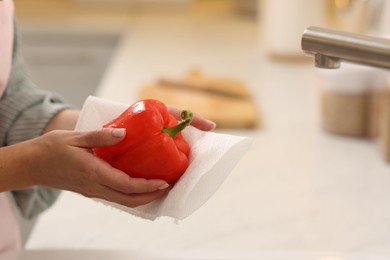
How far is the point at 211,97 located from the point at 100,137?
90 centimetres

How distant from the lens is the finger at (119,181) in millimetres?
605

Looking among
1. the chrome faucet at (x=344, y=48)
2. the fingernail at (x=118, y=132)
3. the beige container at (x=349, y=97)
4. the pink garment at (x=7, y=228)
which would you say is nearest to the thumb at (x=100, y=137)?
the fingernail at (x=118, y=132)

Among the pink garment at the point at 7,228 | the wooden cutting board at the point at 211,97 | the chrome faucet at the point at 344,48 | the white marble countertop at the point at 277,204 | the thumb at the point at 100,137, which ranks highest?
the chrome faucet at the point at 344,48

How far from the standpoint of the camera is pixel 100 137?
60 centimetres

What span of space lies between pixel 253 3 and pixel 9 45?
1.42m

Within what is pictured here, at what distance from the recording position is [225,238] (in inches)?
38.2

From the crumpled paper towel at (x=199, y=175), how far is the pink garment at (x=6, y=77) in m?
0.22

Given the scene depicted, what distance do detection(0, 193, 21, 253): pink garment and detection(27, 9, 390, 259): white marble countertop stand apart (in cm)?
7

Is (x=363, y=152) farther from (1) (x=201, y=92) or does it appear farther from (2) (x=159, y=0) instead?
(2) (x=159, y=0)

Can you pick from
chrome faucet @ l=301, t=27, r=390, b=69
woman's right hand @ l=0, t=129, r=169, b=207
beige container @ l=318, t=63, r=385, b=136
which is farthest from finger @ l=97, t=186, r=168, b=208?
beige container @ l=318, t=63, r=385, b=136

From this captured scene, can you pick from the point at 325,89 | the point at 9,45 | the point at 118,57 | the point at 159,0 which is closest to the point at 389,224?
the point at 325,89

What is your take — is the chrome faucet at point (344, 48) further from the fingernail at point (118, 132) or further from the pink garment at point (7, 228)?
the pink garment at point (7, 228)

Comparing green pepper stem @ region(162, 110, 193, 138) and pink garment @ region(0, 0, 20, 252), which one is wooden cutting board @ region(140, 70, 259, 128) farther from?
green pepper stem @ region(162, 110, 193, 138)

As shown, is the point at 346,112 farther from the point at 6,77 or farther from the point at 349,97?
the point at 6,77
